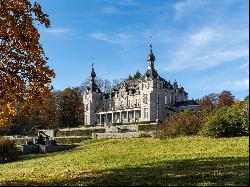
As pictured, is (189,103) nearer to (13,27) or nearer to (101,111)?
(101,111)

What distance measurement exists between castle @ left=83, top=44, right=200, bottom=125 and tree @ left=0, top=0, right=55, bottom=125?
68423 millimetres

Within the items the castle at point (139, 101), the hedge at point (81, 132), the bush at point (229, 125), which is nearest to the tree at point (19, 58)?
the bush at point (229, 125)

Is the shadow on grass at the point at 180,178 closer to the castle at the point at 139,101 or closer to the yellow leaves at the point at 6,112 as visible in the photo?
the yellow leaves at the point at 6,112

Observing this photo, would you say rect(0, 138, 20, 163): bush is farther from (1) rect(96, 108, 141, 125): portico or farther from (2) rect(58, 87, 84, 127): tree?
(2) rect(58, 87, 84, 127): tree

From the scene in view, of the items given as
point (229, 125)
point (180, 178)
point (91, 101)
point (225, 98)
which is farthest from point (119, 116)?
point (180, 178)

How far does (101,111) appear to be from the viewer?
100 meters

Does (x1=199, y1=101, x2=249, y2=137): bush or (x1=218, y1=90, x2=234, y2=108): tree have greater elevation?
(x1=218, y1=90, x2=234, y2=108): tree

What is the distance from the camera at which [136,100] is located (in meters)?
94.3

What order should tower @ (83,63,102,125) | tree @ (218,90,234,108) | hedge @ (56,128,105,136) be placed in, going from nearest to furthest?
1. hedge @ (56,128,105,136)
2. tree @ (218,90,234,108)
3. tower @ (83,63,102,125)

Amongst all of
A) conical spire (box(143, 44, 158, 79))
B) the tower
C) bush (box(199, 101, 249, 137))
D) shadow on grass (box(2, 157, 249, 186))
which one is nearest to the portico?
the tower

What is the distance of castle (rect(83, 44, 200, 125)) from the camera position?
288 ft

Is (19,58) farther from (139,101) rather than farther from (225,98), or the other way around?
(139,101)

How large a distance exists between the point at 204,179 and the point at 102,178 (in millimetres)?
3316

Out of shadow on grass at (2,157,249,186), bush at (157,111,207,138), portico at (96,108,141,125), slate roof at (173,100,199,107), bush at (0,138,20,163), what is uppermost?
slate roof at (173,100,199,107)
